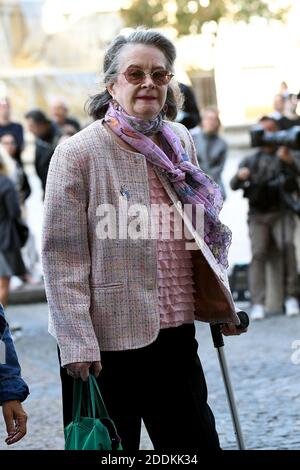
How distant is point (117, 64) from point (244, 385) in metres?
4.48

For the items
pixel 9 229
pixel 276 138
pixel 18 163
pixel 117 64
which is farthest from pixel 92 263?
pixel 18 163

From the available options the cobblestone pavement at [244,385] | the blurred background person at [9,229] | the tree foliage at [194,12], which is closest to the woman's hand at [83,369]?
the cobblestone pavement at [244,385]

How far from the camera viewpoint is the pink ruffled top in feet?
14.4

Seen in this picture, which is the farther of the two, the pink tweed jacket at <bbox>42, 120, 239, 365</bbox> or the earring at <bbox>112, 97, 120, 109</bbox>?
the earring at <bbox>112, 97, 120, 109</bbox>

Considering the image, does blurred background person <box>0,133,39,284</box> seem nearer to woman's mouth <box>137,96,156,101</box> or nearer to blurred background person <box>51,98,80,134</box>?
blurred background person <box>51,98,80,134</box>

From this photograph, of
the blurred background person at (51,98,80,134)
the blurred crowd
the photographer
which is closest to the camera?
the blurred crowd

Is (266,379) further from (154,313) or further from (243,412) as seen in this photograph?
(154,313)

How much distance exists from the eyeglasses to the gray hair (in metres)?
0.04

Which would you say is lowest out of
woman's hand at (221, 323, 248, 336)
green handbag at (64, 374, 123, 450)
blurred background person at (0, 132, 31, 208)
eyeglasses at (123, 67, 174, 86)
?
green handbag at (64, 374, 123, 450)

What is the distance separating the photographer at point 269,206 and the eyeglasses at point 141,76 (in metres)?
8.12

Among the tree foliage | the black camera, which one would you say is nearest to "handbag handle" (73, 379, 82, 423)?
the black camera

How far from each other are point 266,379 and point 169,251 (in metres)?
4.60

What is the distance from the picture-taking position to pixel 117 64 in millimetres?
4531

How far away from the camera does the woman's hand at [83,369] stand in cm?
424
